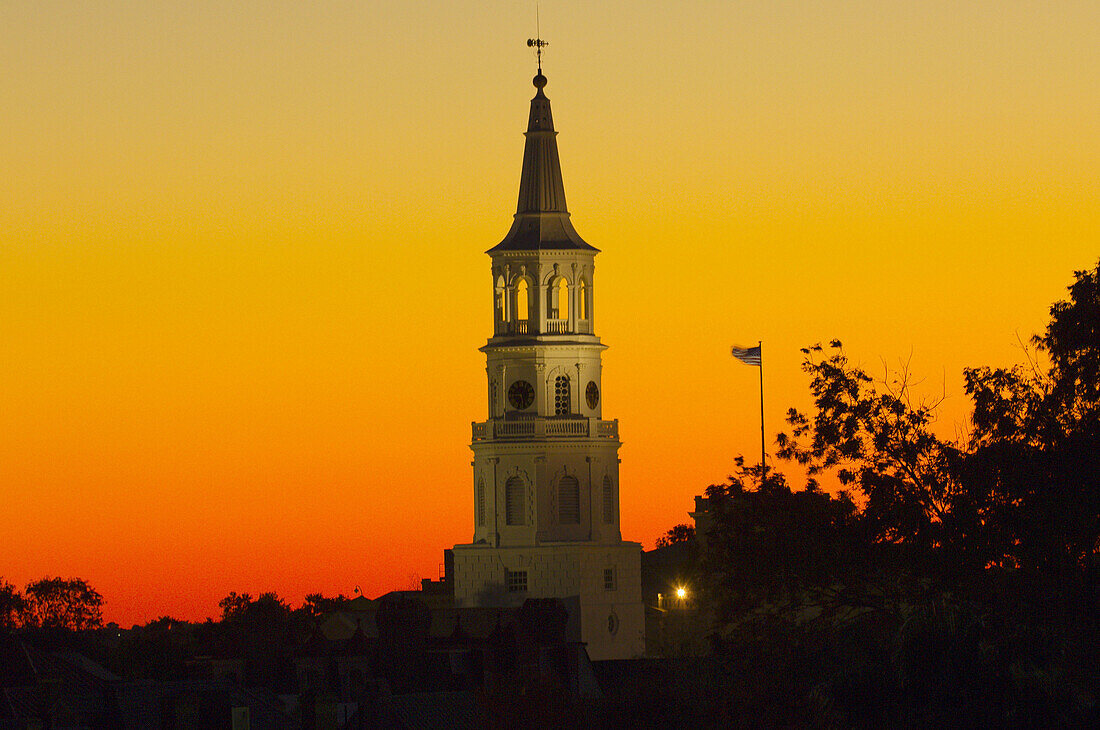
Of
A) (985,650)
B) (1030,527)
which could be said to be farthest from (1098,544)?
(985,650)

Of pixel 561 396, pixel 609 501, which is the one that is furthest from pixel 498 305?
pixel 609 501

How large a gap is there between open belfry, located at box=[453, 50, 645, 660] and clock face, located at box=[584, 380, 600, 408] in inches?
2.3

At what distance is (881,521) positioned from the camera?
63.2 m

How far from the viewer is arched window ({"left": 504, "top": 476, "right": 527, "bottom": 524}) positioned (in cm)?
16095

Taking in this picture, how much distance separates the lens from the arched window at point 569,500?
161 meters

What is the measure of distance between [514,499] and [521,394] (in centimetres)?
622

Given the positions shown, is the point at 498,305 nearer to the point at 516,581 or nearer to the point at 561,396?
the point at 561,396

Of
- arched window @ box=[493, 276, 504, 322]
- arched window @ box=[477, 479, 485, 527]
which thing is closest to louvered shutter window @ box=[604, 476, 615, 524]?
arched window @ box=[477, 479, 485, 527]

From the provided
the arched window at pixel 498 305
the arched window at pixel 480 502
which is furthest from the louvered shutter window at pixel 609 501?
the arched window at pixel 498 305

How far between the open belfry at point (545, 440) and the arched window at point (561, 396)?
0.06 meters

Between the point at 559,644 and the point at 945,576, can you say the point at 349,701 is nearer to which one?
the point at 559,644

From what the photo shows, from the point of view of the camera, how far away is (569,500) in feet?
530

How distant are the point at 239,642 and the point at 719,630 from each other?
64809mm

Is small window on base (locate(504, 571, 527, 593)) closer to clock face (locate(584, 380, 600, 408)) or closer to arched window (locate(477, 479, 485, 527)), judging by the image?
arched window (locate(477, 479, 485, 527))
